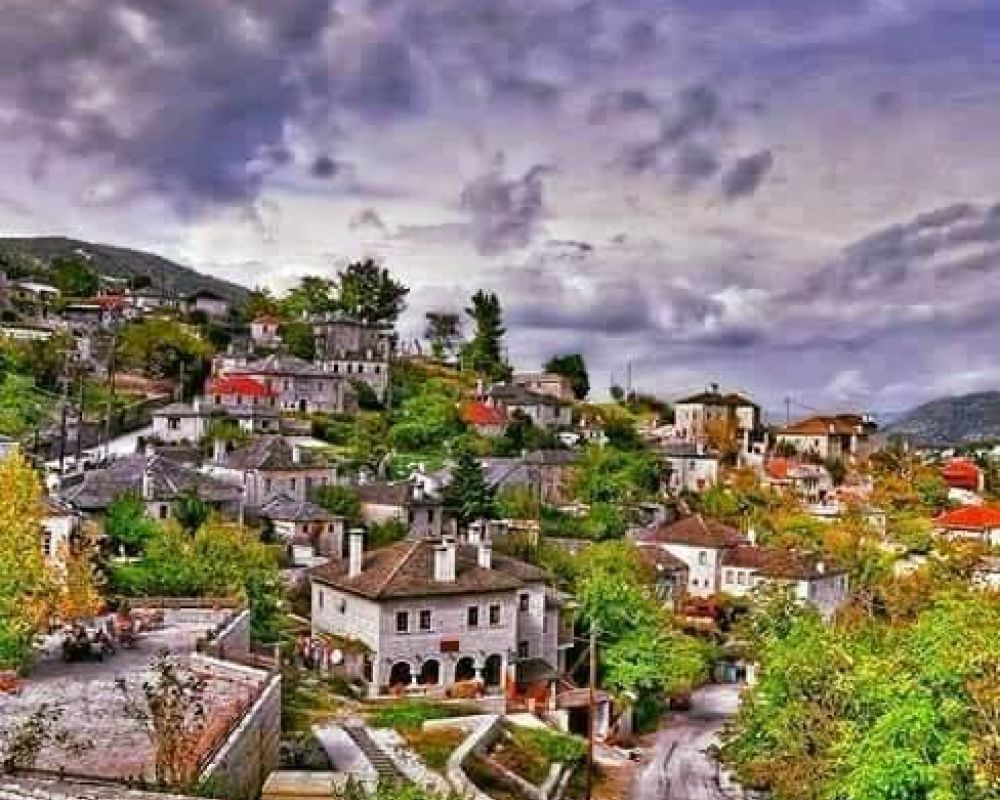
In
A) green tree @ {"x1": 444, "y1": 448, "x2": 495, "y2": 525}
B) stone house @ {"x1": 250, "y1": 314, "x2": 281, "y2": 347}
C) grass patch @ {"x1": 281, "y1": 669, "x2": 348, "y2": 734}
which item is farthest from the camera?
stone house @ {"x1": 250, "y1": 314, "x2": 281, "y2": 347}

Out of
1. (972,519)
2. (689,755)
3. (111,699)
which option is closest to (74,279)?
(972,519)

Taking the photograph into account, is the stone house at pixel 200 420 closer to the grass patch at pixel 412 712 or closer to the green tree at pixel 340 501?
the green tree at pixel 340 501

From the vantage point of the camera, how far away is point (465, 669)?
1665 inches

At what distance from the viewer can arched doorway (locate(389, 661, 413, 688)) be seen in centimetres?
4084

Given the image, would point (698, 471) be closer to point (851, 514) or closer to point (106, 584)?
point (851, 514)

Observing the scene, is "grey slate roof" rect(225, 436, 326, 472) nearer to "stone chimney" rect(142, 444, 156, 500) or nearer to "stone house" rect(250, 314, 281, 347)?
"stone chimney" rect(142, 444, 156, 500)

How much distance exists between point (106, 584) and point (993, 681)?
82.0 ft

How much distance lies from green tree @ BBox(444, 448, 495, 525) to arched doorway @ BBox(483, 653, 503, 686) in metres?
17.1

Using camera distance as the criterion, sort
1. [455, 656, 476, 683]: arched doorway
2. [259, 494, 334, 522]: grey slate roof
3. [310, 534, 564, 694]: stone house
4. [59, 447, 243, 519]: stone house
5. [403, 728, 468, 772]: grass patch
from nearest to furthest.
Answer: [403, 728, 468, 772]: grass patch
[310, 534, 564, 694]: stone house
[455, 656, 476, 683]: arched doorway
[59, 447, 243, 519]: stone house
[259, 494, 334, 522]: grey slate roof

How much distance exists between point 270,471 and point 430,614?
1981cm

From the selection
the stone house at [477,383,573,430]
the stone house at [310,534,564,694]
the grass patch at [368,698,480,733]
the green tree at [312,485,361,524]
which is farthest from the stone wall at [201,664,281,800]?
the stone house at [477,383,573,430]

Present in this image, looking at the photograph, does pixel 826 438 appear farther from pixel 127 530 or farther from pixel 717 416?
pixel 127 530

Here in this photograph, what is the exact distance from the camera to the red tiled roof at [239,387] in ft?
252

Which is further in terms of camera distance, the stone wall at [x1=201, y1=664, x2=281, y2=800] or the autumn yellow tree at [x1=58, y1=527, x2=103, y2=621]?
the autumn yellow tree at [x1=58, y1=527, x2=103, y2=621]
